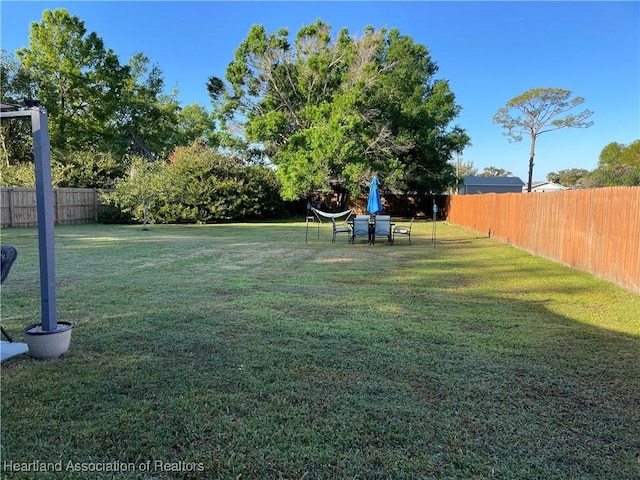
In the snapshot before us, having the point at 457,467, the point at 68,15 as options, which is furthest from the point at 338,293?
the point at 68,15

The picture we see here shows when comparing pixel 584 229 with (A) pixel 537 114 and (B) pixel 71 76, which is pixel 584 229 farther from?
(A) pixel 537 114

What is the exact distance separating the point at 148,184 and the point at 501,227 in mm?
12994

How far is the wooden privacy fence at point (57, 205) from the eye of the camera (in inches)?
675

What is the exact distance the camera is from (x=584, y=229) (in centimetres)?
727

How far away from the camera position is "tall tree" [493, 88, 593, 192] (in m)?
40.0

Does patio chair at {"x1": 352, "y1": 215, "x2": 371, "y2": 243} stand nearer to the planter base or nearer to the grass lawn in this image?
the grass lawn

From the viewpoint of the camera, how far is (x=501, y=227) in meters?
12.8

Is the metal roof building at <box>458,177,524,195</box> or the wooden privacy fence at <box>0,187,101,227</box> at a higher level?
the metal roof building at <box>458,177,524,195</box>

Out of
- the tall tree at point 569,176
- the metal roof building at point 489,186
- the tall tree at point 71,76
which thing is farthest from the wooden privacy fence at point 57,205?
the tall tree at point 569,176

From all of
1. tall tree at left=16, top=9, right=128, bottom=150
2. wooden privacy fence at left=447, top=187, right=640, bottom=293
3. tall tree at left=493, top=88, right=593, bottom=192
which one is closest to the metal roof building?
tall tree at left=493, top=88, right=593, bottom=192

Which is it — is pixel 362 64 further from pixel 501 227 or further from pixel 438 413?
pixel 438 413

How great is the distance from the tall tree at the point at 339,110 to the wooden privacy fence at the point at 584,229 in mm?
11369

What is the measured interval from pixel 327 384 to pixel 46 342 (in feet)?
6.60

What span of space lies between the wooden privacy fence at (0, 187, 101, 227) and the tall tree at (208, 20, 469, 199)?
888 cm
